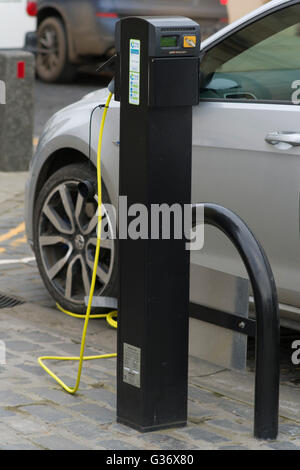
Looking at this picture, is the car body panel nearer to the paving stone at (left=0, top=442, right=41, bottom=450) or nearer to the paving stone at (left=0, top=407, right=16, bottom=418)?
the paving stone at (left=0, top=407, right=16, bottom=418)

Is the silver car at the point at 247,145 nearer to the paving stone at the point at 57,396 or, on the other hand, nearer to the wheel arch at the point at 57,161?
the wheel arch at the point at 57,161

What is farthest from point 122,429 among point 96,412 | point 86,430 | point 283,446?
point 283,446

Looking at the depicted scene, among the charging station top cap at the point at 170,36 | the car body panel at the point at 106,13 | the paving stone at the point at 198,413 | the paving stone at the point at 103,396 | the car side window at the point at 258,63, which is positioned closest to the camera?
the charging station top cap at the point at 170,36

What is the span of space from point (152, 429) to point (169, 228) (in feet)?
2.58

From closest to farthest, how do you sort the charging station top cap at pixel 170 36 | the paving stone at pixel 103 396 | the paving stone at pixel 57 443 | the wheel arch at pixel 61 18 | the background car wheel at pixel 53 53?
the charging station top cap at pixel 170 36
the paving stone at pixel 57 443
the paving stone at pixel 103 396
the wheel arch at pixel 61 18
the background car wheel at pixel 53 53

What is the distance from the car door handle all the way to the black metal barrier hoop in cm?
65

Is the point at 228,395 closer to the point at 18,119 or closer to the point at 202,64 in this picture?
the point at 202,64

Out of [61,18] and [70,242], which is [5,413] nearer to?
[70,242]

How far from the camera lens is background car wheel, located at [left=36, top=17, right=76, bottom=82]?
51.5 feet

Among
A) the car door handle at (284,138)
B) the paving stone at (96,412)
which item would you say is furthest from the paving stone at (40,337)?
the car door handle at (284,138)

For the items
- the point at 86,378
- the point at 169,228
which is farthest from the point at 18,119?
the point at 169,228

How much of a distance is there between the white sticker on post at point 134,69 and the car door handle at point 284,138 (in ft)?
2.92

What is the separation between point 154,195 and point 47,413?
1045 mm

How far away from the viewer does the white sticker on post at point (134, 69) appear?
415 centimetres
